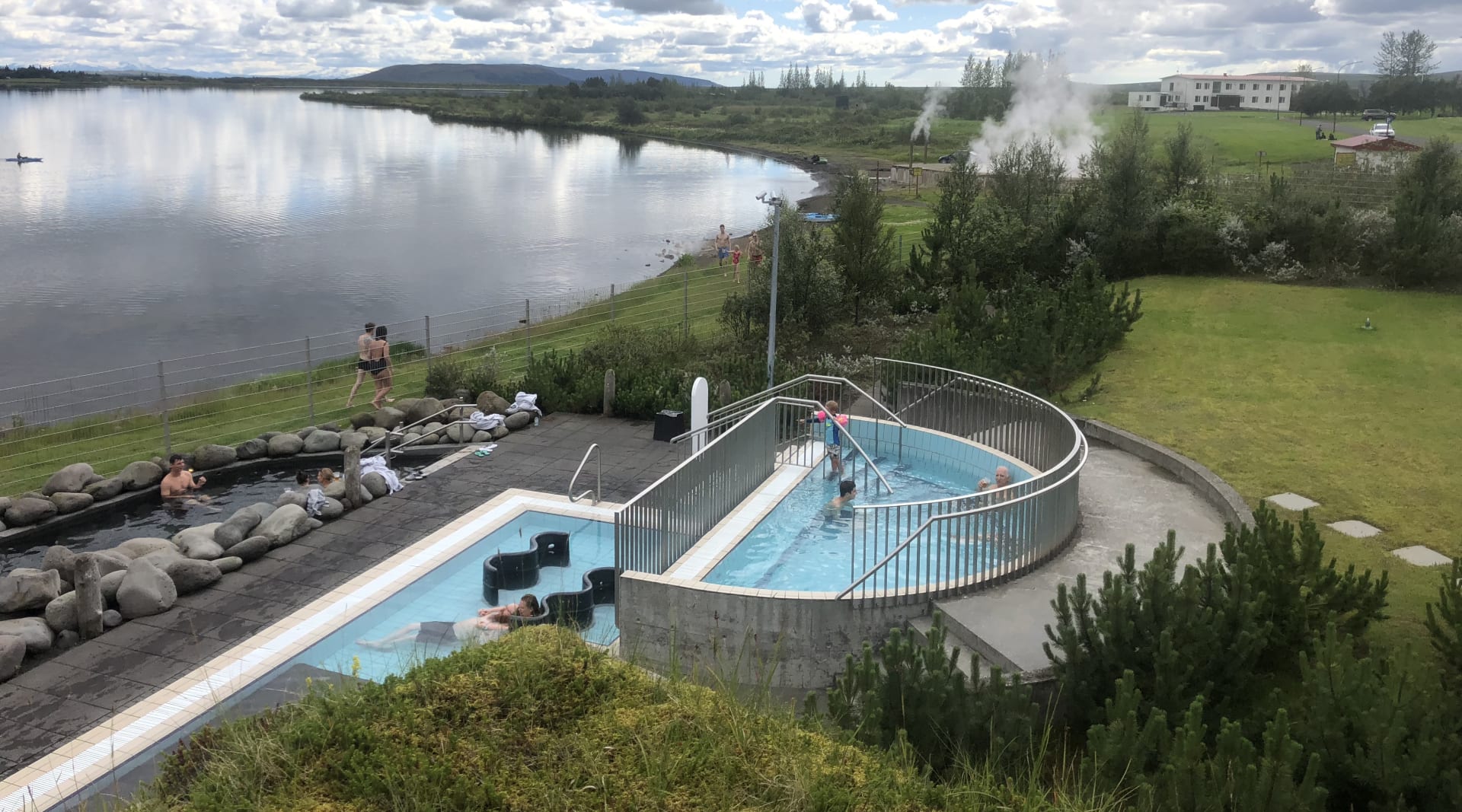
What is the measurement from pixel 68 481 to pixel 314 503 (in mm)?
4282

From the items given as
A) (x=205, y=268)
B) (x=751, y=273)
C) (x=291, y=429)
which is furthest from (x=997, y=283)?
(x=205, y=268)

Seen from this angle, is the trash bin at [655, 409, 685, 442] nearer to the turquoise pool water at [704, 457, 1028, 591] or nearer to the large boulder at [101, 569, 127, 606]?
the turquoise pool water at [704, 457, 1028, 591]

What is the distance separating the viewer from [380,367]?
19.4 m

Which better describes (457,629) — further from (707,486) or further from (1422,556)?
(1422,556)

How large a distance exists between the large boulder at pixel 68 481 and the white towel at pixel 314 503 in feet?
12.9

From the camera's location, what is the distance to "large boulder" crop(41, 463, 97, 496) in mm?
14789

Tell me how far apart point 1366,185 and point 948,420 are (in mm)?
22759

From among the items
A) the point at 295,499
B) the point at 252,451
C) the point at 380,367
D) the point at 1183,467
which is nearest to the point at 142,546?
the point at 295,499

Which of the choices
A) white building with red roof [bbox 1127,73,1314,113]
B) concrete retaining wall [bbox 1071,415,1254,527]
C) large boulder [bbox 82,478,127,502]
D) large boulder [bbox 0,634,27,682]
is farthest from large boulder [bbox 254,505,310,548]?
white building with red roof [bbox 1127,73,1314,113]

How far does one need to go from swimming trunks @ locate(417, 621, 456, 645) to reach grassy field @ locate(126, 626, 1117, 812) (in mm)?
3684

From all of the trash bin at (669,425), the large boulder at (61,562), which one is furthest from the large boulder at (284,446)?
the trash bin at (669,425)

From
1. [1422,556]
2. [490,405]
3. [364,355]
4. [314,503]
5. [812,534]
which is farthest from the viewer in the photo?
[364,355]

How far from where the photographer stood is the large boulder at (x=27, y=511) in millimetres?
14047

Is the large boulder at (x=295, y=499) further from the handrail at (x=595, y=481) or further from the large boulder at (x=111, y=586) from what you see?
the handrail at (x=595, y=481)
